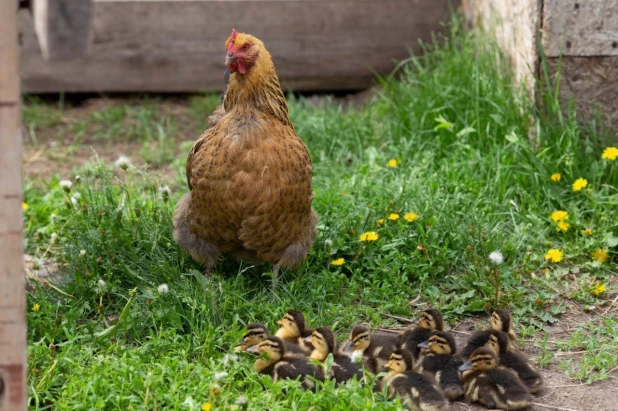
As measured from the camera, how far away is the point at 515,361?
3.77 meters

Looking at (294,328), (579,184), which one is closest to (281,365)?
(294,328)

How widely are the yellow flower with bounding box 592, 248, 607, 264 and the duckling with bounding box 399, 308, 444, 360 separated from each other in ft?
4.40

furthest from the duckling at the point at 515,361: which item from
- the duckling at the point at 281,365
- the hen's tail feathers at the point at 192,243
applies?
the hen's tail feathers at the point at 192,243

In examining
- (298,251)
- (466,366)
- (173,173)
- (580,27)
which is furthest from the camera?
(173,173)

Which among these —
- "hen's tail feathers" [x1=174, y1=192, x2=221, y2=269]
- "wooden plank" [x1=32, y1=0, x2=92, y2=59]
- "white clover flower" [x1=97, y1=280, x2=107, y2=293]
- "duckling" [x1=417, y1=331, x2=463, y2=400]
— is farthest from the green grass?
"wooden plank" [x1=32, y1=0, x2=92, y2=59]

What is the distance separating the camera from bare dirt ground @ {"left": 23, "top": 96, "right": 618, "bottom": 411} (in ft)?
12.2

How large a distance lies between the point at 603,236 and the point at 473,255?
2.83ft

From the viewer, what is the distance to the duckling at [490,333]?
3.92 m

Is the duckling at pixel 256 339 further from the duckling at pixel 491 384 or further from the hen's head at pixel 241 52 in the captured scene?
the hen's head at pixel 241 52

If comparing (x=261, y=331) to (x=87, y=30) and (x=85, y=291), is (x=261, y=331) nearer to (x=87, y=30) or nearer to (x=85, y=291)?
(x=85, y=291)

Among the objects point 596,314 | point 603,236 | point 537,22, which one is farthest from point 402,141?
point 596,314

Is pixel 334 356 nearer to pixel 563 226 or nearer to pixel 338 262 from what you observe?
pixel 338 262

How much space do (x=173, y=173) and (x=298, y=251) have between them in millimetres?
2312

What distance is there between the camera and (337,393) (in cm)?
338
